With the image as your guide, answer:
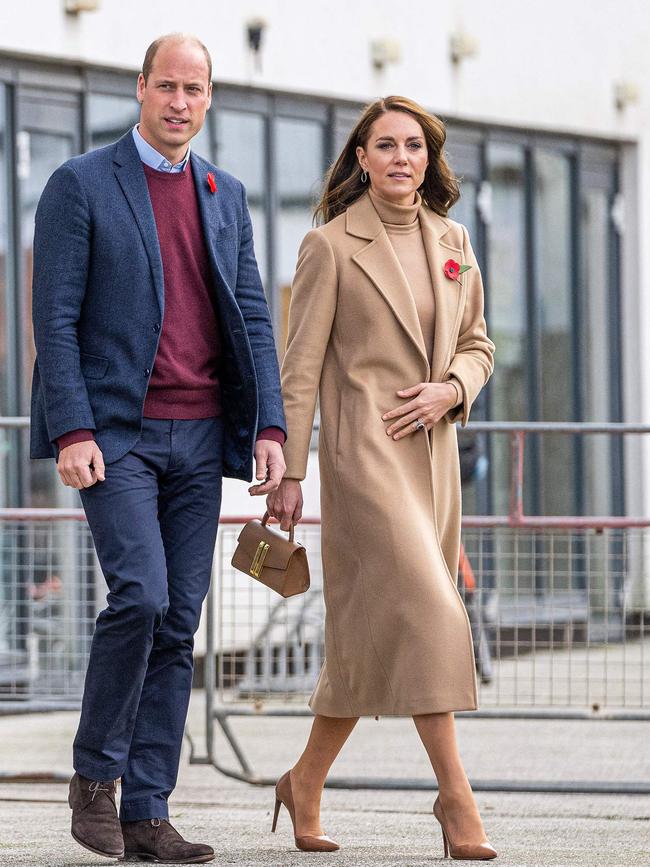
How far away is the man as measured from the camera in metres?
4.29

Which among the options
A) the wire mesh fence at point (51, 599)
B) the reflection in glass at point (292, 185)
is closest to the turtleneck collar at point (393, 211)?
the wire mesh fence at point (51, 599)

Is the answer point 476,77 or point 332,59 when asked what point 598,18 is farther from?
point 332,59

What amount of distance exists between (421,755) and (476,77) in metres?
6.03

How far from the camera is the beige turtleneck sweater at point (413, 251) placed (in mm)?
4801

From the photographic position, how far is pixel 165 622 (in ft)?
14.6

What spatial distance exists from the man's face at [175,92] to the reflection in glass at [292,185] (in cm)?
695

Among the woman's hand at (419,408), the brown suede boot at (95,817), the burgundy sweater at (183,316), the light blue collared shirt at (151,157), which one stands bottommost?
the brown suede boot at (95,817)

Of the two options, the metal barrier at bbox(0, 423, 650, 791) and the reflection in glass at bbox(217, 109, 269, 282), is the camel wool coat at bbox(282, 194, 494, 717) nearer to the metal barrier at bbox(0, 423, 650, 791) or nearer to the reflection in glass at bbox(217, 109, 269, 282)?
the metal barrier at bbox(0, 423, 650, 791)

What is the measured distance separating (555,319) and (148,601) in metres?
9.66

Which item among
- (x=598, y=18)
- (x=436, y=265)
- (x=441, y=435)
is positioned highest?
(x=598, y=18)

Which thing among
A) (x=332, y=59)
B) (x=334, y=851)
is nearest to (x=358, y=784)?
(x=334, y=851)

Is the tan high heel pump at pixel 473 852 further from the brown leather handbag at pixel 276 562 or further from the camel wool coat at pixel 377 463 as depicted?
the brown leather handbag at pixel 276 562

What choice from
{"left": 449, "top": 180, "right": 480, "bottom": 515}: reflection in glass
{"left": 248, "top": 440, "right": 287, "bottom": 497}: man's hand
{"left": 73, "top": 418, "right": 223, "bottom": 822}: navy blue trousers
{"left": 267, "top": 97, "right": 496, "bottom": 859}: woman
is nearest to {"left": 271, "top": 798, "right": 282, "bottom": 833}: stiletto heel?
{"left": 267, "top": 97, "right": 496, "bottom": 859}: woman

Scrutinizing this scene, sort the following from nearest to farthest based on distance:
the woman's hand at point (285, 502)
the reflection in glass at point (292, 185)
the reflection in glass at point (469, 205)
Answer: the woman's hand at point (285, 502) < the reflection in glass at point (292, 185) < the reflection in glass at point (469, 205)
